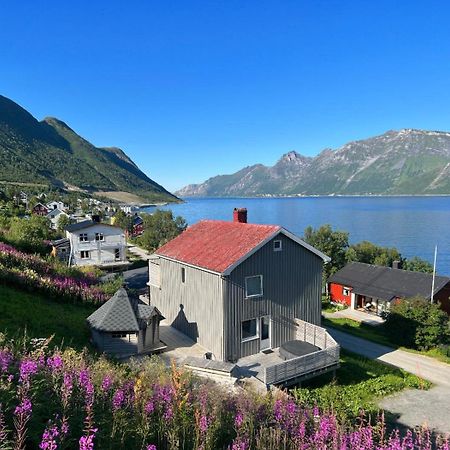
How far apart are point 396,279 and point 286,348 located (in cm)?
2645

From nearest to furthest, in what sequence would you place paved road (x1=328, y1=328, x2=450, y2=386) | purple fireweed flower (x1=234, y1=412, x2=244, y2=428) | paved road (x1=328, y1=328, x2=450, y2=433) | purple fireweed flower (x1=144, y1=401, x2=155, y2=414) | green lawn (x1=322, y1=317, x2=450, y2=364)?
1. purple fireweed flower (x1=144, y1=401, x2=155, y2=414)
2. purple fireweed flower (x1=234, y1=412, x2=244, y2=428)
3. paved road (x1=328, y1=328, x2=450, y2=433)
4. paved road (x1=328, y1=328, x2=450, y2=386)
5. green lawn (x1=322, y1=317, x2=450, y2=364)

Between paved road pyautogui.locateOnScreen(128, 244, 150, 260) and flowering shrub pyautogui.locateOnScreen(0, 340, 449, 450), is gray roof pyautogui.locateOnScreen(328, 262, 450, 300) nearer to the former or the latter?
paved road pyautogui.locateOnScreen(128, 244, 150, 260)

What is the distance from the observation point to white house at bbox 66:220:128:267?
5225 centimetres

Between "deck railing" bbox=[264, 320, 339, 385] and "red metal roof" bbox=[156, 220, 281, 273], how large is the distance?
18.0 feet

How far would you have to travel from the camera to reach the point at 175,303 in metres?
25.2

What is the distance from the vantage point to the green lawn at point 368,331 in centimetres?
2947

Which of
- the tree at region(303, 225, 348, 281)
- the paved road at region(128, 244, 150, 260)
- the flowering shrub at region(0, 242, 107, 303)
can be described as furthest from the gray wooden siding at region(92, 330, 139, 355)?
the paved road at region(128, 244, 150, 260)

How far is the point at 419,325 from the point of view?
30.9 metres

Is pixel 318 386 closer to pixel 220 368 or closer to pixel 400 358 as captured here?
pixel 220 368

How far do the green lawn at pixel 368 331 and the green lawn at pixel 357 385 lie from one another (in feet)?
21.3

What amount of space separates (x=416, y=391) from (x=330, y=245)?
108 ft

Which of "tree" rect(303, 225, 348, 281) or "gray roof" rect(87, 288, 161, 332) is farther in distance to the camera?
"tree" rect(303, 225, 348, 281)

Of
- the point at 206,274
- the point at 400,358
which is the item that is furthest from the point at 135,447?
the point at 400,358

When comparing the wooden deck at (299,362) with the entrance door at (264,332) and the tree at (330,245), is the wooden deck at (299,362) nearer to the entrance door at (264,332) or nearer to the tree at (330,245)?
the entrance door at (264,332)
